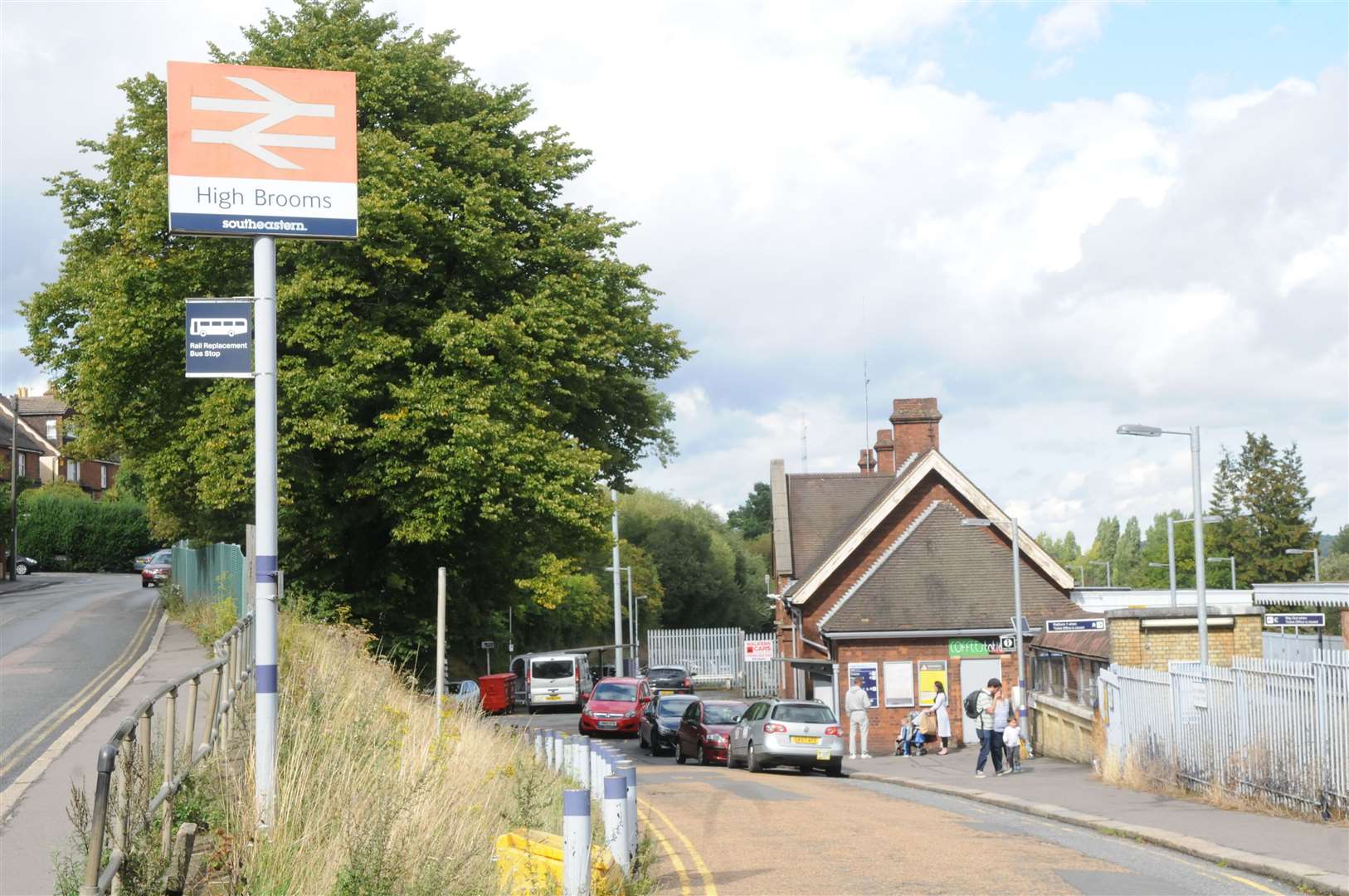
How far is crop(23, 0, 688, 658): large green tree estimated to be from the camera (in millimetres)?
25625

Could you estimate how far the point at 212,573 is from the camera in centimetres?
2981

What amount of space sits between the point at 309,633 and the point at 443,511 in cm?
865

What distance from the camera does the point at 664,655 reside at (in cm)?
6125

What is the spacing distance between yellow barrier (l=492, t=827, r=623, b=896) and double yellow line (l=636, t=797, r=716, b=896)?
136 centimetres

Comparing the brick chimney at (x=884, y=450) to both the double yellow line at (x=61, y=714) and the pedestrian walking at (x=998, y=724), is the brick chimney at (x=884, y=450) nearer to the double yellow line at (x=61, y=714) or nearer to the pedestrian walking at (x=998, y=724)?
the pedestrian walking at (x=998, y=724)

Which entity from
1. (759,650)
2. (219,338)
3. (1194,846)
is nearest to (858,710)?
(759,650)

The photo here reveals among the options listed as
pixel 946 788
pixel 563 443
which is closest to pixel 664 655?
pixel 563 443

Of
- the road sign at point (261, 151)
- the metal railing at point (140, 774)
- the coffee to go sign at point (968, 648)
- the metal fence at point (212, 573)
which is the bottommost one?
the coffee to go sign at point (968, 648)

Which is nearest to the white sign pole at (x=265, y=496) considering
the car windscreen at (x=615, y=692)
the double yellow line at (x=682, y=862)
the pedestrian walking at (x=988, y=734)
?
the double yellow line at (x=682, y=862)

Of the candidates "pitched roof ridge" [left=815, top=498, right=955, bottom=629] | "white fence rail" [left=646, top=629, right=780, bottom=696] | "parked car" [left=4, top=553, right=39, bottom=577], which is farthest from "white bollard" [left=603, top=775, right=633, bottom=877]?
"parked car" [left=4, top=553, right=39, bottom=577]

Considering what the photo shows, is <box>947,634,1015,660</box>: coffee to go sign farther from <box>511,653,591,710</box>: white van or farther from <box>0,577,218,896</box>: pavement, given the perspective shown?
<box>0,577,218,896</box>: pavement

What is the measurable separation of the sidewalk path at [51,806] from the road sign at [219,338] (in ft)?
9.75

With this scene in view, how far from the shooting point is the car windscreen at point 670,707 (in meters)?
36.7

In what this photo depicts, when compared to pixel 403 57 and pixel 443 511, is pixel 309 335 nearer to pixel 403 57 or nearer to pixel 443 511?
pixel 443 511
